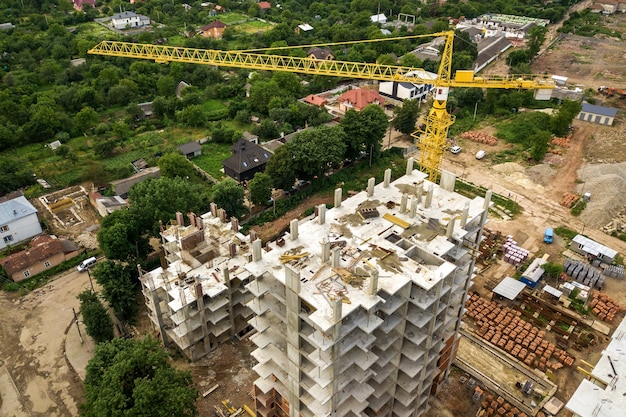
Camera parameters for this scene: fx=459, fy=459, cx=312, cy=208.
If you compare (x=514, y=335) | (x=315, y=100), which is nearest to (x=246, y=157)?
(x=315, y=100)

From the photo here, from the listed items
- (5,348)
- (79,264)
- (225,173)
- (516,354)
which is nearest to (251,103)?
(225,173)

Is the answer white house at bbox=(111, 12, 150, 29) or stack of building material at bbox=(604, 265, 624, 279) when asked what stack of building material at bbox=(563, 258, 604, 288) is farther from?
white house at bbox=(111, 12, 150, 29)

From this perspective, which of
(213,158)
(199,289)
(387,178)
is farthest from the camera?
(213,158)

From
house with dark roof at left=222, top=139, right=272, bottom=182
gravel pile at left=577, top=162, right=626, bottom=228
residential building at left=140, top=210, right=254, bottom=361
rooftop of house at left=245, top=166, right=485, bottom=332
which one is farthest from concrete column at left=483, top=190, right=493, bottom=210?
house with dark roof at left=222, top=139, right=272, bottom=182

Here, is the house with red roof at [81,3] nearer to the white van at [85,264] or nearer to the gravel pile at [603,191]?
the white van at [85,264]

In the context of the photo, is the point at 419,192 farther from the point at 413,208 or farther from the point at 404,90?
the point at 404,90

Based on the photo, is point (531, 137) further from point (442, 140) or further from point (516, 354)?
point (516, 354)

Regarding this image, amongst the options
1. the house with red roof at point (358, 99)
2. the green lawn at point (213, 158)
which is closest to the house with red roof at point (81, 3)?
the green lawn at point (213, 158)
